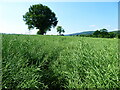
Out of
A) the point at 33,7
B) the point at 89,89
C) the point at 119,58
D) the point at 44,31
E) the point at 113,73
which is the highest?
the point at 33,7

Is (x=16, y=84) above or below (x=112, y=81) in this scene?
below

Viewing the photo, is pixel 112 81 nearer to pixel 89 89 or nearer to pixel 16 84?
pixel 89 89

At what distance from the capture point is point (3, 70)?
189 cm

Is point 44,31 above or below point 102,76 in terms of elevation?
above

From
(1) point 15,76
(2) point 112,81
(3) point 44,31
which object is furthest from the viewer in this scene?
(3) point 44,31

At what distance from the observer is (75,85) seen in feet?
5.98

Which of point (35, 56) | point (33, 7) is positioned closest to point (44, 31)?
point (33, 7)

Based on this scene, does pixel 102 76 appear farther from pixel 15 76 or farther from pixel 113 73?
pixel 15 76

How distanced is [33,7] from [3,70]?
32863 millimetres

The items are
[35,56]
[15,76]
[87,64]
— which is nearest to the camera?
[15,76]

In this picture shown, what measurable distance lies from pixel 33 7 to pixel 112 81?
110 feet

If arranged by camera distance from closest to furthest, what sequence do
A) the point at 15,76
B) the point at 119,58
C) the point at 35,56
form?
the point at 119,58 → the point at 15,76 → the point at 35,56

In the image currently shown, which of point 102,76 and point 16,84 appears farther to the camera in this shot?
point 16,84

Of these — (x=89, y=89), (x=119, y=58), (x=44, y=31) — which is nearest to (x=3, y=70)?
(x=89, y=89)
